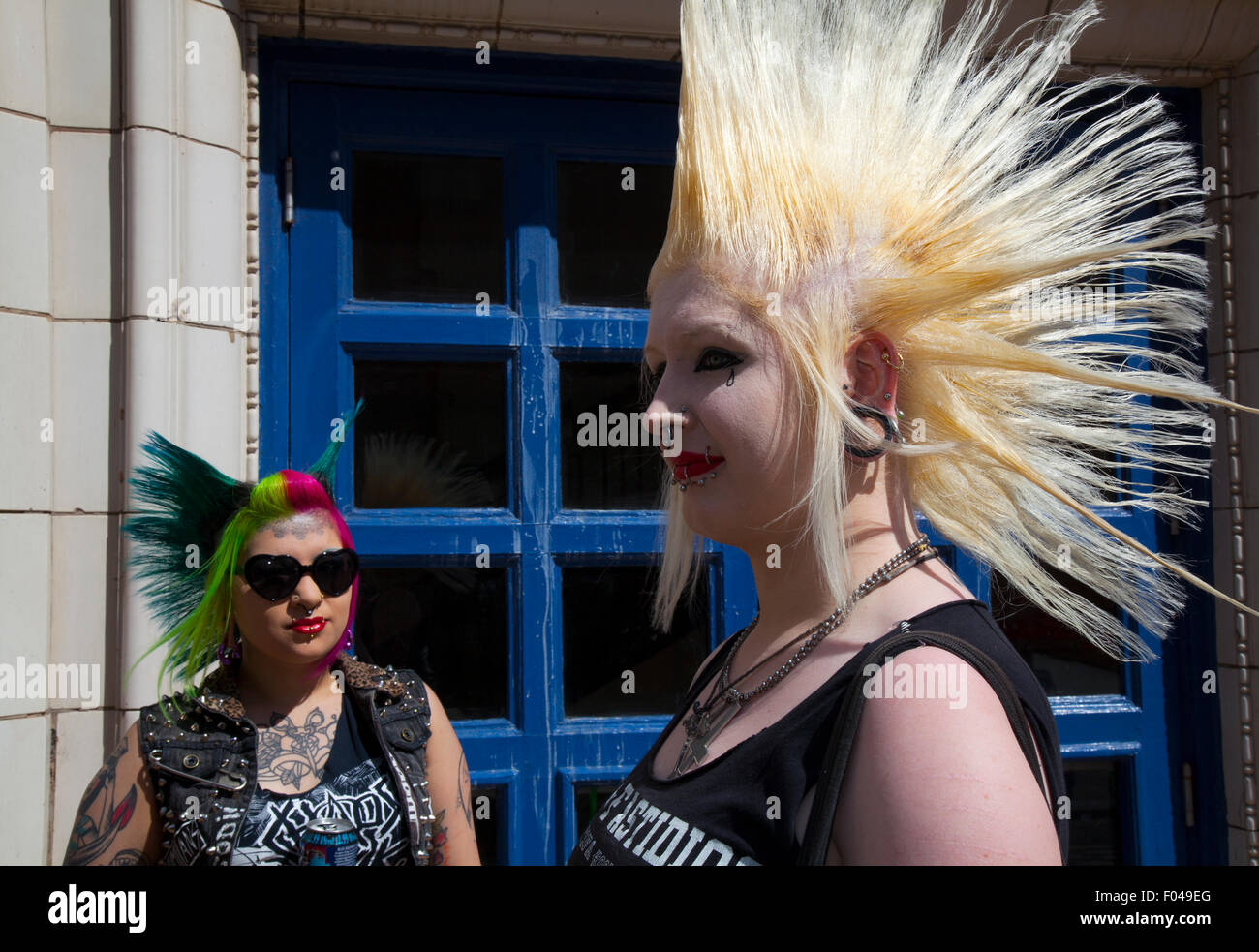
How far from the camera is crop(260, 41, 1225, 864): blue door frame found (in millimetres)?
2830

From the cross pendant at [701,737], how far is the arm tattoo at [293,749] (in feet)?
2.89

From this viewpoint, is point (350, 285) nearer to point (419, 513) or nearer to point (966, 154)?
point (419, 513)

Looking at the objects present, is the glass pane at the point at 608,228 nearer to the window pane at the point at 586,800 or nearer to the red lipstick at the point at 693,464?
the window pane at the point at 586,800

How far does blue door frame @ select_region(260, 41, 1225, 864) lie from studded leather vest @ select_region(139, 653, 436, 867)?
84 cm

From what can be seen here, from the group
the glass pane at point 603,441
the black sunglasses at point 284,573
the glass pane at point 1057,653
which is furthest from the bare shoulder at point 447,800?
the glass pane at point 1057,653

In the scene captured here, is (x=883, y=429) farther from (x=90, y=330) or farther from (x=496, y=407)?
(x=90, y=330)

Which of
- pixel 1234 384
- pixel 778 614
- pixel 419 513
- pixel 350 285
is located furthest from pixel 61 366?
pixel 1234 384

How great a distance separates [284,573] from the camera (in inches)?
75.4

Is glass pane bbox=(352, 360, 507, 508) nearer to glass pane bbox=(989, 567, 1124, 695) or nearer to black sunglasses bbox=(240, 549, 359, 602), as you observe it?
black sunglasses bbox=(240, 549, 359, 602)

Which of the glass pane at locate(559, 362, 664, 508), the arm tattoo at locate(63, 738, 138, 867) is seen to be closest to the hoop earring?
the arm tattoo at locate(63, 738, 138, 867)

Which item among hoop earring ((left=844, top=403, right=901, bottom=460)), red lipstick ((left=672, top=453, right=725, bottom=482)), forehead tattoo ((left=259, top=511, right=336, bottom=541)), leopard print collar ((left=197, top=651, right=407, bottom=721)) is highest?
hoop earring ((left=844, top=403, right=901, bottom=460))

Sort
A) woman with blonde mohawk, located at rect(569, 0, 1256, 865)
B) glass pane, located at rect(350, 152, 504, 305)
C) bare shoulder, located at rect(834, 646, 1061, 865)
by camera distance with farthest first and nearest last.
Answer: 1. glass pane, located at rect(350, 152, 504, 305)
2. woman with blonde mohawk, located at rect(569, 0, 1256, 865)
3. bare shoulder, located at rect(834, 646, 1061, 865)

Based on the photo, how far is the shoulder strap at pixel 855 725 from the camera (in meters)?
1.10

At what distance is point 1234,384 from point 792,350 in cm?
256
